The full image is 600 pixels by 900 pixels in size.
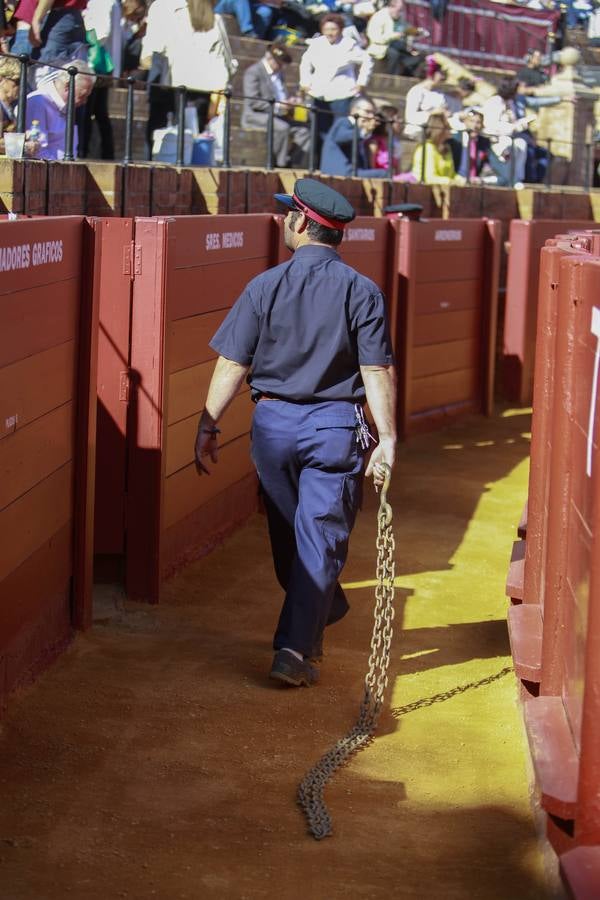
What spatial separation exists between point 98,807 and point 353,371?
2021 millimetres

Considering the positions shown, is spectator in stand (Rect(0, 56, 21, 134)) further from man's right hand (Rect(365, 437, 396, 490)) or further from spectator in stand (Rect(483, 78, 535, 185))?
spectator in stand (Rect(483, 78, 535, 185))

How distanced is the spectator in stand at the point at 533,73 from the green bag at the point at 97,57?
46.6ft

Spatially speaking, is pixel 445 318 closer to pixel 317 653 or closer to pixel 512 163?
pixel 512 163

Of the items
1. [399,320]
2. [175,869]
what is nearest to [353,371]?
[175,869]

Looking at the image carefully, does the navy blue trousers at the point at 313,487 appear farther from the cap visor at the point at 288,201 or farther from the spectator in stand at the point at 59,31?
the spectator in stand at the point at 59,31

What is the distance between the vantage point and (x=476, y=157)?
60.0 feet

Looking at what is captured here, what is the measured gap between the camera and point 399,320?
41.3ft

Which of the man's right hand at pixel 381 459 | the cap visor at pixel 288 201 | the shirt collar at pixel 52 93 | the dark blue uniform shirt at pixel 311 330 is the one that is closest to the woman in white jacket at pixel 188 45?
the shirt collar at pixel 52 93

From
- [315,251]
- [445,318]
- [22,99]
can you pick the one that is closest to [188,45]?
[445,318]

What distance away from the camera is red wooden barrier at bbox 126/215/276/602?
6.79 meters

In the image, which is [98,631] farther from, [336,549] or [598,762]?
[598,762]

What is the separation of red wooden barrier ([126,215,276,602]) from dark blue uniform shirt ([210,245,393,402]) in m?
1.17

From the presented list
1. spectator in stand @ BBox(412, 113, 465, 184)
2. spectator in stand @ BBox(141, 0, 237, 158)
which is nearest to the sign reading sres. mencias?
spectator in stand @ BBox(141, 0, 237, 158)

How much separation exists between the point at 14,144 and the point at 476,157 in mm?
11065
